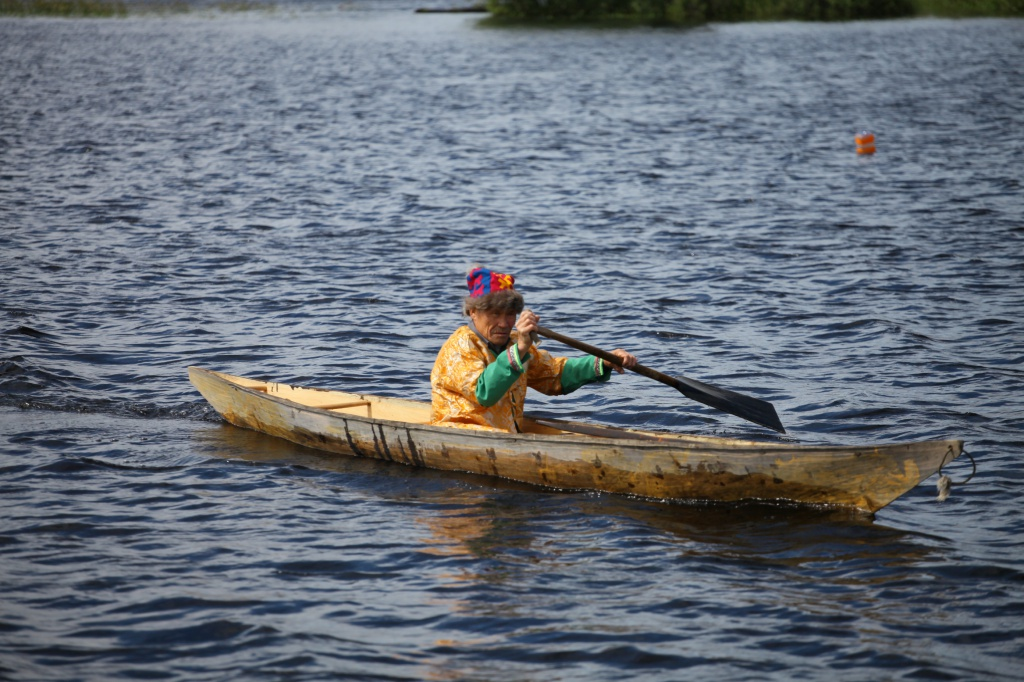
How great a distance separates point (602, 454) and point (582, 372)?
723 millimetres

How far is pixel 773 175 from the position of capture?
21.4 m

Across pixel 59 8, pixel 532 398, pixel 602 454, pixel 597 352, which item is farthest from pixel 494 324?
pixel 59 8

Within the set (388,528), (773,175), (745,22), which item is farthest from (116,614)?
(745,22)

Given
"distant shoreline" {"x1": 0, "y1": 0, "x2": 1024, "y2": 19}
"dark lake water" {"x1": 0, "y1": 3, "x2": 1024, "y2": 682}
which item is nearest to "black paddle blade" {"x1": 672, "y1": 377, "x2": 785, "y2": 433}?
"dark lake water" {"x1": 0, "y1": 3, "x2": 1024, "y2": 682}

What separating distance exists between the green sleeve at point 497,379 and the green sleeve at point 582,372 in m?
0.65

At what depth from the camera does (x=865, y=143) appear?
74.8 ft

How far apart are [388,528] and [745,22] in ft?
173

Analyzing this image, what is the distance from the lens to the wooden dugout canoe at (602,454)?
24.2 ft

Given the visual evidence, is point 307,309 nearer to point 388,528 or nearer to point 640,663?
point 388,528

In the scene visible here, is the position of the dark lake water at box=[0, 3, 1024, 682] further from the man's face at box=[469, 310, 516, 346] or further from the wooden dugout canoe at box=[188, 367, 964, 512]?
the man's face at box=[469, 310, 516, 346]

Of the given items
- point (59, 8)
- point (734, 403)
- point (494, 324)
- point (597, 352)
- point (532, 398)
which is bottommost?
point (532, 398)

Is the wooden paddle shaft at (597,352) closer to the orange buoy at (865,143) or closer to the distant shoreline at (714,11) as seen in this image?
the orange buoy at (865,143)

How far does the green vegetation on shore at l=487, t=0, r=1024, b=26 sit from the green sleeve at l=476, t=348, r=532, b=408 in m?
50.1

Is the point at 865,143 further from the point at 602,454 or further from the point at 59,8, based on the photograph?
the point at 59,8
